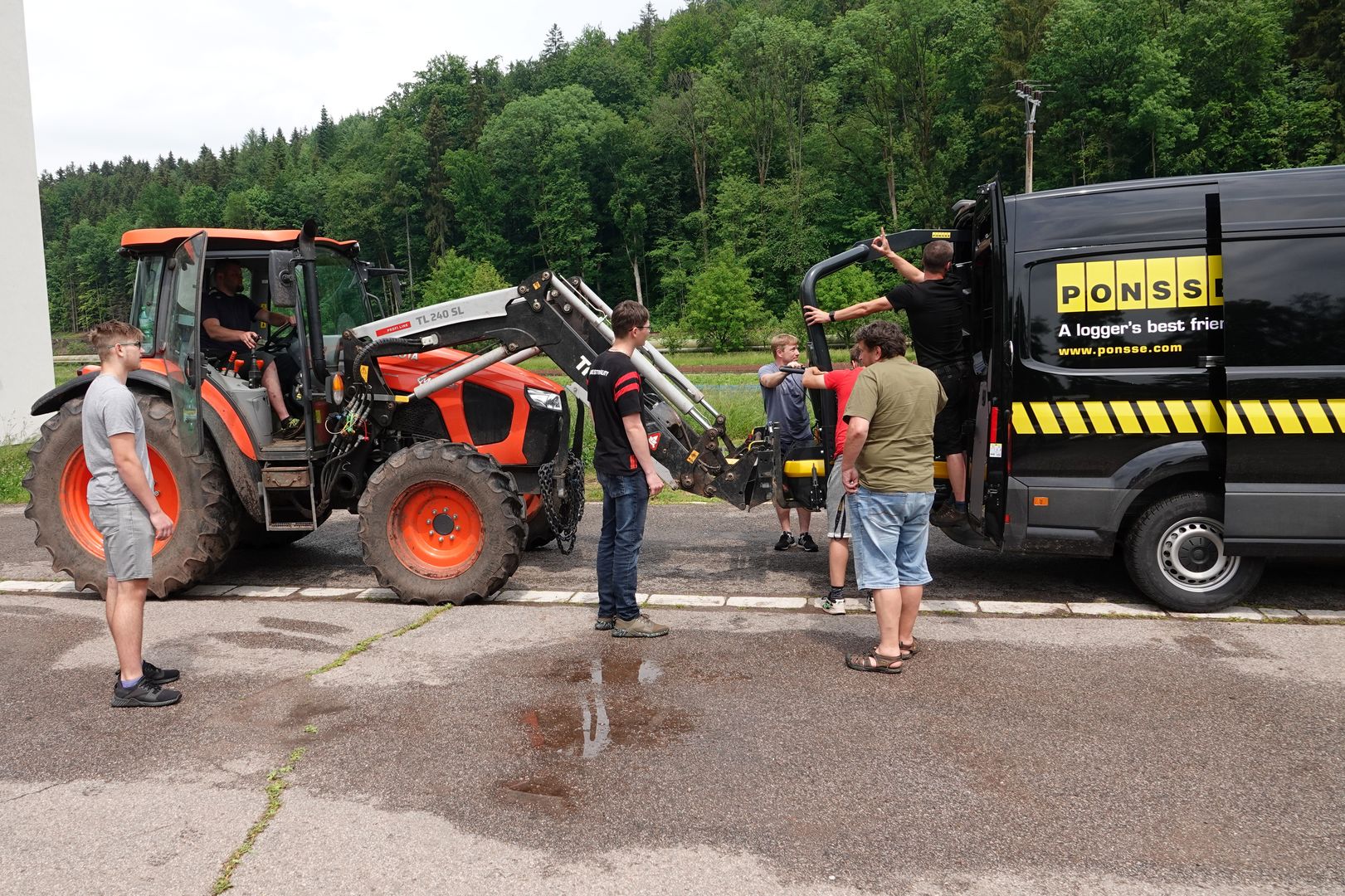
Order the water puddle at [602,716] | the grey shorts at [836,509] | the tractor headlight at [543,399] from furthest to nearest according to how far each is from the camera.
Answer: the tractor headlight at [543,399], the grey shorts at [836,509], the water puddle at [602,716]

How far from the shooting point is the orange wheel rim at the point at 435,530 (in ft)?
23.0

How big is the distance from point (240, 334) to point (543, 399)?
2.27 m

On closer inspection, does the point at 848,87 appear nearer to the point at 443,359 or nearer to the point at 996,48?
the point at 996,48

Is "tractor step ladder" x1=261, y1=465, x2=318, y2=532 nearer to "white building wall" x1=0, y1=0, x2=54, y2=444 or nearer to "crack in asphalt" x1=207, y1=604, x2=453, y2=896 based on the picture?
"crack in asphalt" x1=207, y1=604, x2=453, y2=896

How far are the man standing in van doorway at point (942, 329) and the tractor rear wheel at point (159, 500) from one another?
4.40m

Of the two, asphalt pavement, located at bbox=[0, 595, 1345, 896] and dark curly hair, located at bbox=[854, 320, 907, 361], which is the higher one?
dark curly hair, located at bbox=[854, 320, 907, 361]

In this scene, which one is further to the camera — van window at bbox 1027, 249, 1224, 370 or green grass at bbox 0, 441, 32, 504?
green grass at bbox 0, 441, 32, 504

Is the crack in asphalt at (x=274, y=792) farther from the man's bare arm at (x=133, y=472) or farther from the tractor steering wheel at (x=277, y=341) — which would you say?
the tractor steering wheel at (x=277, y=341)

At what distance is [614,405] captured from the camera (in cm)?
604

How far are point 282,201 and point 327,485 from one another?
90954mm

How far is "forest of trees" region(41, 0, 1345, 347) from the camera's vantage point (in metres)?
51.1

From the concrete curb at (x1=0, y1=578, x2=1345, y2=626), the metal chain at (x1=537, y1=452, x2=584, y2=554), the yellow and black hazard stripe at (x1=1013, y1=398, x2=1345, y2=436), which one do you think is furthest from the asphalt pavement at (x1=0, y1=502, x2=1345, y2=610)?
the yellow and black hazard stripe at (x1=1013, y1=398, x2=1345, y2=436)

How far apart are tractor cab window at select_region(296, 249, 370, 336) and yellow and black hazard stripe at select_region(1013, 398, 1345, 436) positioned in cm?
500

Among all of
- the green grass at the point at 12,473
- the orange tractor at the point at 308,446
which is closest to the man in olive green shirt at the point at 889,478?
the orange tractor at the point at 308,446
